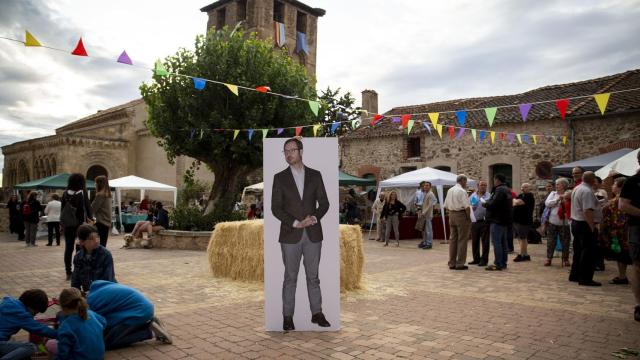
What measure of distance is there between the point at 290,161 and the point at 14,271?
653cm

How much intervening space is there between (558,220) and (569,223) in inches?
8.5

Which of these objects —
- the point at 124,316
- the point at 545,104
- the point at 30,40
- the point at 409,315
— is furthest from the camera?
the point at 545,104

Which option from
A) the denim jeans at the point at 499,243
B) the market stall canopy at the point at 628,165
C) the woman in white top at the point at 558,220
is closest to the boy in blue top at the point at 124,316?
the denim jeans at the point at 499,243

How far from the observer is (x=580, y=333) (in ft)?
14.0

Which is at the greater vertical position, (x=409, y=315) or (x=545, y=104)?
(x=545, y=104)

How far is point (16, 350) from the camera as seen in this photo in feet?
10.6

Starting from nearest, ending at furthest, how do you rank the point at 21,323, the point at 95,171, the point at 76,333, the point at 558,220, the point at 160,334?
the point at 76,333, the point at 21,323, the point at 160,334, the point at 558,220, the point at 95,171

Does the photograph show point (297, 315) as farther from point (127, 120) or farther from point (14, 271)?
point (127, 120)

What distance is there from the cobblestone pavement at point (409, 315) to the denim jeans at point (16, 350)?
26.3 inches

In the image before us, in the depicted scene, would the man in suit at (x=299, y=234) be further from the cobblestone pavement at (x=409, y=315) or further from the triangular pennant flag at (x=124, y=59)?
the triangular pennant flag at (x=124, y=59)

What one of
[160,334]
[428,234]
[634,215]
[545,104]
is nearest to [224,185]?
[428,234]

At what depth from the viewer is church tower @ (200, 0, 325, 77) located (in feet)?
105

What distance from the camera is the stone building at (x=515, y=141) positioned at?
1582 centimetres

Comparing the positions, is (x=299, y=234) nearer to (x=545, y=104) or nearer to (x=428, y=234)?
(x=428, y=234)
